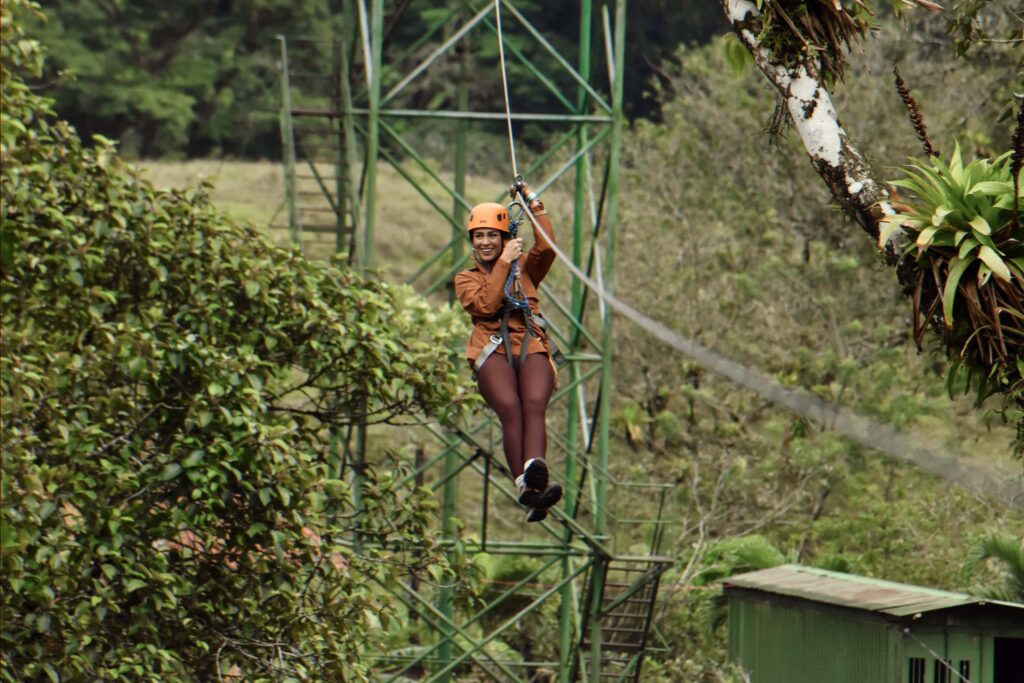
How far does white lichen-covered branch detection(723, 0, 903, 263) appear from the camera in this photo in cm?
853

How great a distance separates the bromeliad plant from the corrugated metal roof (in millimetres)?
5964

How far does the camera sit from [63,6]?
154 ft

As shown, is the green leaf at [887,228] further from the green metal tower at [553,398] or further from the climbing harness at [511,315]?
the green metal tower at [553,398]

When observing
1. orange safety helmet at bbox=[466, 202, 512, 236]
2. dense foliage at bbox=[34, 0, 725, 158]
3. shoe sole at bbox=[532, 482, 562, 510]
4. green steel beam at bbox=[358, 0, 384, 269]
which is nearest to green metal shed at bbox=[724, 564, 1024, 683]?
green steel beam at bbox=[358, 0, 384, 269]

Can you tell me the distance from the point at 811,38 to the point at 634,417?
16382mm

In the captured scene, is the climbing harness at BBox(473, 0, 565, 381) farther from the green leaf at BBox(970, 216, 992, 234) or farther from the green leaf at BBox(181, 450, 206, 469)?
the green leaf at BBox(181, 450, 206, 469)

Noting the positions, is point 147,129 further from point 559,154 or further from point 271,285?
point 271,285

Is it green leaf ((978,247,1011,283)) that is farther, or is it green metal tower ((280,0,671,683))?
green metal tower ((280,0,671,683))

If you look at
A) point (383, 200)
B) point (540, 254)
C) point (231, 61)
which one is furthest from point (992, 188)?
point (231, 61)

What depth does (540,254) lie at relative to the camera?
8.19m

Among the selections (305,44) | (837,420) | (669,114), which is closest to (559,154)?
(669,114)

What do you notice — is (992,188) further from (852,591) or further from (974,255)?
(852,591)

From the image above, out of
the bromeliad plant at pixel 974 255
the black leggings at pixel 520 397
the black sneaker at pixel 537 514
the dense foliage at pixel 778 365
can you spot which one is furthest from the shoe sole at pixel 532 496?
the dense foliage at pixel 778 365

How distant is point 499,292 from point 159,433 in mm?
4136
